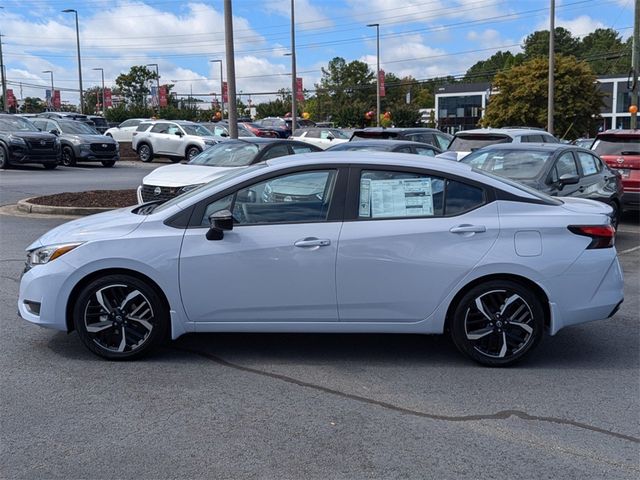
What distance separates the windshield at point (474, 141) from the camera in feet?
52.5

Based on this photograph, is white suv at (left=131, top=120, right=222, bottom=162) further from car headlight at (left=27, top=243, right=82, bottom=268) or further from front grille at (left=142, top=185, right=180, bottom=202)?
car headlight at (left=27, top=243, right=82, bottom=268)

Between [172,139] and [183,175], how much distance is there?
17020mm

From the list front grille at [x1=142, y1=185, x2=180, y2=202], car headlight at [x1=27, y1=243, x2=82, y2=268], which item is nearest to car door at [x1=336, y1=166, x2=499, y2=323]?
car headlight at [x1=27, y1=243, x2=82, y2=268]

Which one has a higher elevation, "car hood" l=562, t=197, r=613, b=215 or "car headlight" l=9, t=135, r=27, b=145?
"car headlight" l=9, t=135, r=27, b=145

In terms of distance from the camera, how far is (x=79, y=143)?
25.5 m

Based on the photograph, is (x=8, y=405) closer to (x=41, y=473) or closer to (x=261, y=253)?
(x=41, y=473)

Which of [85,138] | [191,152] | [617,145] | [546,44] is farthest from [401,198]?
[546,44]

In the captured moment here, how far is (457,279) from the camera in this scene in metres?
5.27

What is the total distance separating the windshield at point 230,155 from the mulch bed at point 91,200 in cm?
184

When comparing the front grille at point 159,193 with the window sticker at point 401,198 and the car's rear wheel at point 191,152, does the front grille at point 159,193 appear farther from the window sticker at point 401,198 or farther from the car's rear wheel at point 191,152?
the car's rear wheel at point 191,152

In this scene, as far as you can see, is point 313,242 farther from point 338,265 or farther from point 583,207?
point 583,207

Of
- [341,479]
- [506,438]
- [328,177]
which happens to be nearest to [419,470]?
→ [341,479]

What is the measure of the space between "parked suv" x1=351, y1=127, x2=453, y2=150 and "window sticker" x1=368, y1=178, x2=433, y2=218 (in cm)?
1170

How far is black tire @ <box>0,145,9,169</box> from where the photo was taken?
2316 cm
